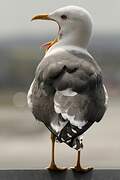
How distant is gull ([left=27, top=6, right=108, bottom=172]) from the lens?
1635 mm

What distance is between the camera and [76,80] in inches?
67.3

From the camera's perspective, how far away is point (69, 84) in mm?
1699

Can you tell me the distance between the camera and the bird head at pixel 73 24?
1.83 m

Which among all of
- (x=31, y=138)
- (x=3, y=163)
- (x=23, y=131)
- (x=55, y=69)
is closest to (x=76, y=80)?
(x=55, y=69)

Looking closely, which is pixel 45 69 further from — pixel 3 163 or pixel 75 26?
pixel 3 163

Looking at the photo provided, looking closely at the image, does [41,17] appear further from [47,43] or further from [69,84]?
[69,84]

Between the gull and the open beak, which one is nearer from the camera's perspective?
the gull

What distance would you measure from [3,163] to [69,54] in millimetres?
2460

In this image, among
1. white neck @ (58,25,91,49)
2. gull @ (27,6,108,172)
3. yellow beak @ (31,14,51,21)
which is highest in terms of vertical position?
yellow beak @ (31,14,51,21)

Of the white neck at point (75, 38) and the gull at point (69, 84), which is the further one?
the white neck at point (75, 38)

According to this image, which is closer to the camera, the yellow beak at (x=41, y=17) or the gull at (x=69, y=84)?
the gull at (x=69, y=84)

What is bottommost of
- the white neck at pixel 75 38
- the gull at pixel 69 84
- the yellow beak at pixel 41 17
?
the gull at pixel 69 84

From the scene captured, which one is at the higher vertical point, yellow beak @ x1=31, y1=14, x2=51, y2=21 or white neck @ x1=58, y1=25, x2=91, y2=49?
yellow beak @ x1=31, y1=14, x2=51, y2=21

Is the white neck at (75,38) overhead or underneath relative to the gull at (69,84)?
overhead
